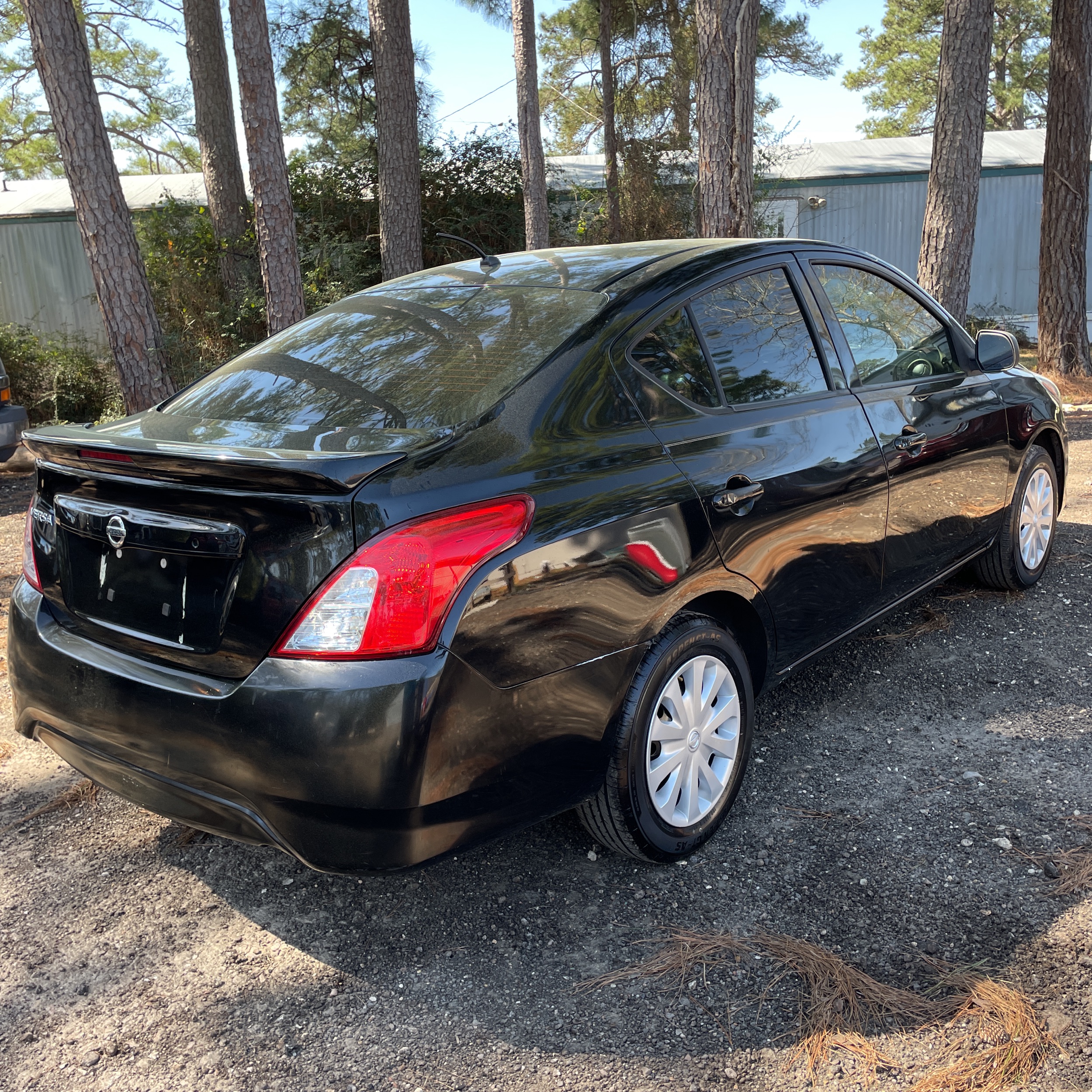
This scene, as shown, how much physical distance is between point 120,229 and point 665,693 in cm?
808

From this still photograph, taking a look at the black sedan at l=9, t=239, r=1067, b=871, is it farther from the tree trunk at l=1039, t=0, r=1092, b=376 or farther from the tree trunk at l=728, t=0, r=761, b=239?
the tree trunk at l=1039, t=0, r=1092, b=376

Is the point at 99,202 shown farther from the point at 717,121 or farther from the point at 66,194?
the point at 66,194

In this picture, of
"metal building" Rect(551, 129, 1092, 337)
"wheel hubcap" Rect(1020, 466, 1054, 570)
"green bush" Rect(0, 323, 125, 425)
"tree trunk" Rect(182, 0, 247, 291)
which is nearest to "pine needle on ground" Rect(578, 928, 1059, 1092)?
"wheel hubcap" Rect(1020, 466, 1054, 570)

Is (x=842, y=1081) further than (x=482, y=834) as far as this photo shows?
No

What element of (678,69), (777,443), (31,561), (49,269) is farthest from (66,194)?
(777,443)

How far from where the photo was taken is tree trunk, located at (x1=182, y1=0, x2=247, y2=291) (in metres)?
12.5

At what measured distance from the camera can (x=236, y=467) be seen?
83.2 inches

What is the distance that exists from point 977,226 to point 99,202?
15836 millimetres

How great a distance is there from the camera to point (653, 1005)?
227cm

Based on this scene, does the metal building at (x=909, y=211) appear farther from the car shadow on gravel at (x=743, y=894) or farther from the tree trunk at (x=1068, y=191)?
the car shadow on gravel at (x=743, y=894)

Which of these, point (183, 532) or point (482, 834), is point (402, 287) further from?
point (482, 834)

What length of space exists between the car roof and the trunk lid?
1.05 metres

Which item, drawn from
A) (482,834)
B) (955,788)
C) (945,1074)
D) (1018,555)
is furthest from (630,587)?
(1018,555)

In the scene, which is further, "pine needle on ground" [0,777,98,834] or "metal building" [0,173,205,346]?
"metal building" [0,173,205,346]
